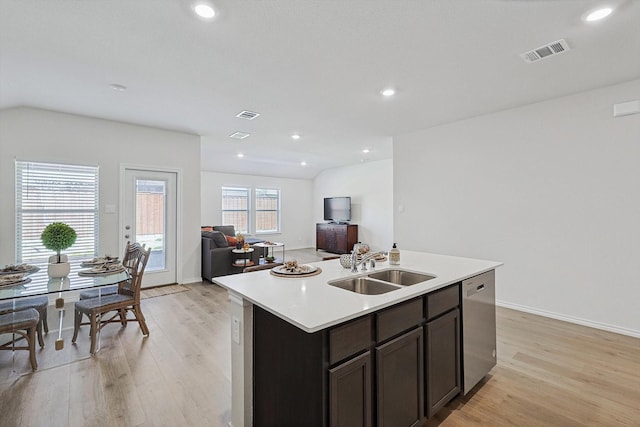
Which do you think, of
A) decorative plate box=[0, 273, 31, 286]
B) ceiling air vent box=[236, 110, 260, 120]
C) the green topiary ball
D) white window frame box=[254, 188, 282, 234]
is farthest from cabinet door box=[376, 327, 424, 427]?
white window frame box=[254, 188, 282, 234]

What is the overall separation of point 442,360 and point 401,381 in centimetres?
45

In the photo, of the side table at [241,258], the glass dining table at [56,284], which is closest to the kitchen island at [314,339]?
the glass dining table at [56,284]

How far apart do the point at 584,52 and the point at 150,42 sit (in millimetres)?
3668

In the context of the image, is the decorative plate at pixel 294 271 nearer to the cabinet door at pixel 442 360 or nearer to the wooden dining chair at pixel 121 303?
the cabinet door at pixel 442 360

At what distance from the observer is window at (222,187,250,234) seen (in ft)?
28.9

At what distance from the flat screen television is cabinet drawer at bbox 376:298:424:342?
7.28 m

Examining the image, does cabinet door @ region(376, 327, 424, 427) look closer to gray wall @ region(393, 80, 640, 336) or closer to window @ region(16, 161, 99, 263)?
gray wall @ region(393, 80, 640, 336)

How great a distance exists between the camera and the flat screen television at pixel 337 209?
29.6 feet

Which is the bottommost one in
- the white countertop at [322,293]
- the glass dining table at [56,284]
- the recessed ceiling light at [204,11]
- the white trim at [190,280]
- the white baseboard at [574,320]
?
the white baseboard at [574,320]

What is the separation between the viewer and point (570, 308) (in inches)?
138

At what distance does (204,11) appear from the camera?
79.7 inches

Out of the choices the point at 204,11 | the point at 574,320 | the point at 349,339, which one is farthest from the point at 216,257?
the point at 574,320

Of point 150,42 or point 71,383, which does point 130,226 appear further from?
point 150,42

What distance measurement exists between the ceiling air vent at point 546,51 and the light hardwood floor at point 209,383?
269cm
